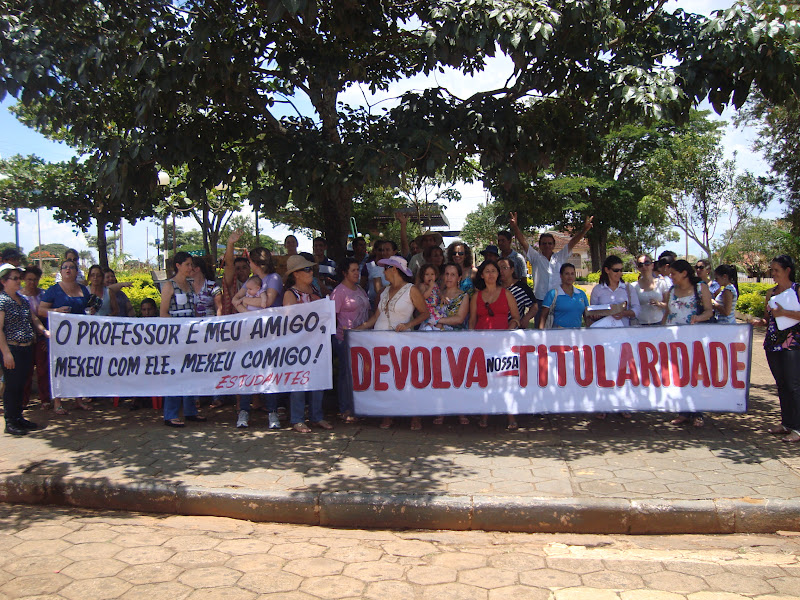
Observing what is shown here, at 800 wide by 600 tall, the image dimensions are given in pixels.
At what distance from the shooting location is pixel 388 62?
948 cm

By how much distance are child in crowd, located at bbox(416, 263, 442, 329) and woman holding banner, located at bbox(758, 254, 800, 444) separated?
3190 mm

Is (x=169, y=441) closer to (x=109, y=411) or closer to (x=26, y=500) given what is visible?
(x=26, y=500)

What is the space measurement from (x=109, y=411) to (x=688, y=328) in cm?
644

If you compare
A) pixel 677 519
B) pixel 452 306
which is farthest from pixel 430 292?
pixel 677 519

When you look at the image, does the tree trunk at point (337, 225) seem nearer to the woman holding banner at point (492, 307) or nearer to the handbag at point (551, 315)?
the woman holding banner at point (492, 307)

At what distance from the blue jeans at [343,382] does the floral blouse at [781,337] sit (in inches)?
161

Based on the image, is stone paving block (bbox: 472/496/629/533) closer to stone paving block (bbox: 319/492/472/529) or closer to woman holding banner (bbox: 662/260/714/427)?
stone paving block (bbox: 319/492/472/529)

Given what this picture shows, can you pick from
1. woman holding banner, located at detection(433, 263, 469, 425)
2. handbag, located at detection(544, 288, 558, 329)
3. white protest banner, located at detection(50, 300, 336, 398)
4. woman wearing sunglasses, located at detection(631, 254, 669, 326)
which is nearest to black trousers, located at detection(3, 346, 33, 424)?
white protest banner, located at detection(50, 300, 336, 398)

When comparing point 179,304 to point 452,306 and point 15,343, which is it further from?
Answer: point 452,306

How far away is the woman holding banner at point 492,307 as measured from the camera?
6797 mm

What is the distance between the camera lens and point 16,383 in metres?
6.57

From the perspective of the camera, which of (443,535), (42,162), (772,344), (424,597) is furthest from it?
(42,162)

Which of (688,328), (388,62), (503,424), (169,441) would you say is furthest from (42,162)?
(688,328)

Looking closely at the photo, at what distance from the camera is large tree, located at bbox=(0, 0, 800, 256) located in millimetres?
6309
